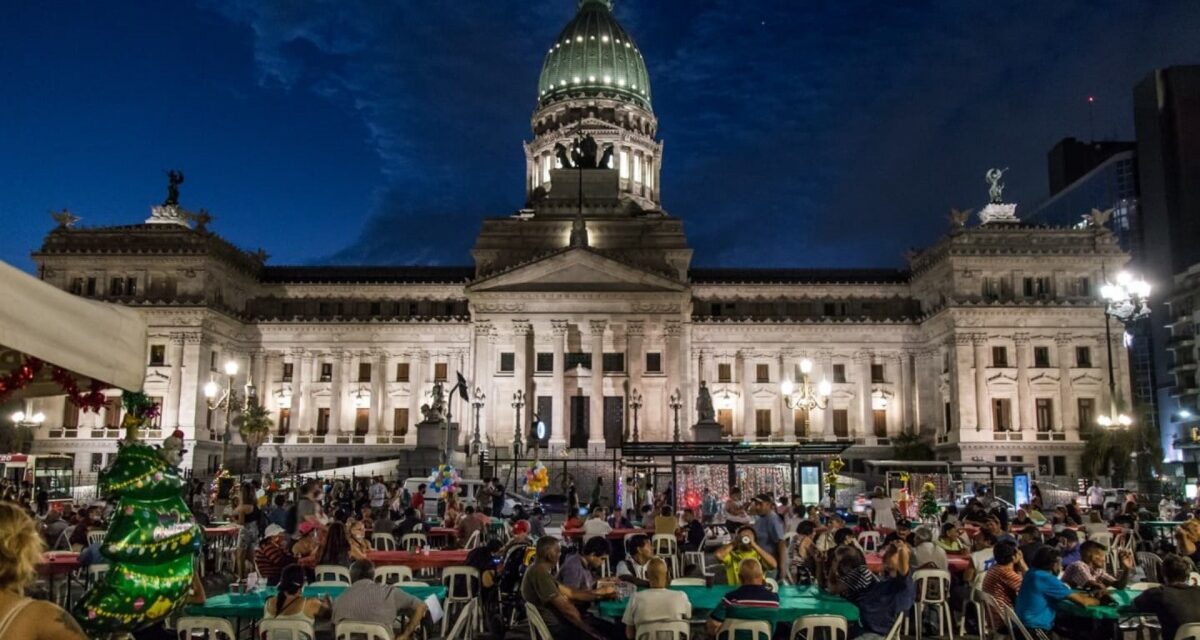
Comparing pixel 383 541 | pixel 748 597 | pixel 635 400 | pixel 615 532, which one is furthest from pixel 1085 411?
pixel 748 597

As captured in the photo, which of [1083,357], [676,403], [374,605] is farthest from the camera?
[1083,357]

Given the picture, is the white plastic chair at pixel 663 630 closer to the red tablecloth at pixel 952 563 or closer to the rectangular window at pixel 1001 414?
the red tablecloth at pixel 952 563

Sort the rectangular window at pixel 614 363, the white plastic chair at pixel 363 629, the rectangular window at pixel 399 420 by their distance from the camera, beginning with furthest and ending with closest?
1. the rectangular window at pixel 399 420
2. the rectangular window at pixel 614 363
3. the white plastic chair at pixel 363 629

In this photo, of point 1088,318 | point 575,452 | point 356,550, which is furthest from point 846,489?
point 356,550

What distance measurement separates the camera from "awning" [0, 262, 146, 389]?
6.08 m

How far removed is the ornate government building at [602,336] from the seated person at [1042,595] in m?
48.2

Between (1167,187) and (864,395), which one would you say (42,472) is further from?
(1167,187)

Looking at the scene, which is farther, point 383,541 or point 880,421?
point 880,421

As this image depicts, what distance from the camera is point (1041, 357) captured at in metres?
66.3

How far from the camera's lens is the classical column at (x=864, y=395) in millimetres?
70500

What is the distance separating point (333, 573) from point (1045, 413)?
60.8 meters

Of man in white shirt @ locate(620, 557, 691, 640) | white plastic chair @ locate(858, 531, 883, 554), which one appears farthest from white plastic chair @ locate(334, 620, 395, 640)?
white plastic chair @ locate(858, 531, 883, 554)

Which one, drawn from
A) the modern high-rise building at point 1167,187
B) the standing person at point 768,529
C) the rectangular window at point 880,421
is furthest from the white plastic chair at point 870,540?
the modern high-rise building at point 1167,187

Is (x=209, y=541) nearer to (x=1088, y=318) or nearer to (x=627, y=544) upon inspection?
(x=627, y=544)
